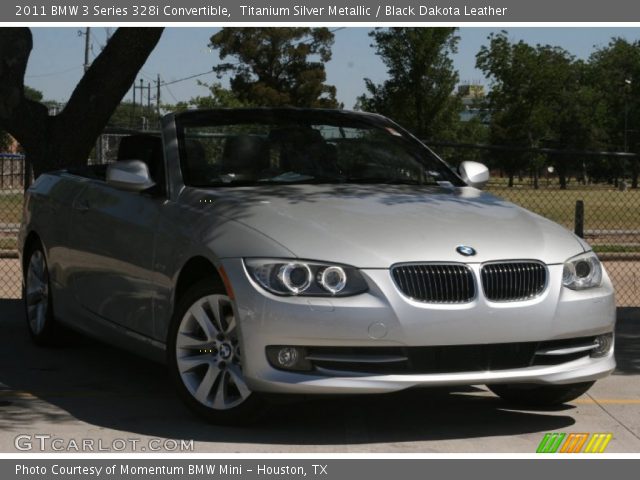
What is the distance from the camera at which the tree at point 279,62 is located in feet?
278

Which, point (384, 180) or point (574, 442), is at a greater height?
point (384, 180)

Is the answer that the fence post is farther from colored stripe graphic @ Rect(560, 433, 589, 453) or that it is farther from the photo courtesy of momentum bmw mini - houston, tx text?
colored stripe graphic @ Rect(560, 433, 589, 453)

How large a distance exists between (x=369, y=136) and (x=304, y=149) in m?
0.60

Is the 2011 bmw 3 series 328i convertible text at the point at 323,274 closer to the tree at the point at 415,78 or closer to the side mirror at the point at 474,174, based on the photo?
the side mirror at the point at 474,174

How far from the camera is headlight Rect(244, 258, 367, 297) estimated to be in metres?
6.14

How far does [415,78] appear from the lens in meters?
72.2

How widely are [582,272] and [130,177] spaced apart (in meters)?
2.58

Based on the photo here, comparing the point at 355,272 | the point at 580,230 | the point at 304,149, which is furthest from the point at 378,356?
the point at 580,230

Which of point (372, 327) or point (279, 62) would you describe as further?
point (279, 62)

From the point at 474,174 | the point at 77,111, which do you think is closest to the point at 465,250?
the point at 474,174

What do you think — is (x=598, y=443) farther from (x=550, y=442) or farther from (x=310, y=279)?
(x=310, y=279)

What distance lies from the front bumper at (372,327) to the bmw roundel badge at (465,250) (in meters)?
0.09

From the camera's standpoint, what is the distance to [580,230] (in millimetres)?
12852

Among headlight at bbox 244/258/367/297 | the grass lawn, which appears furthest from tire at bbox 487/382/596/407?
the grass lawn
